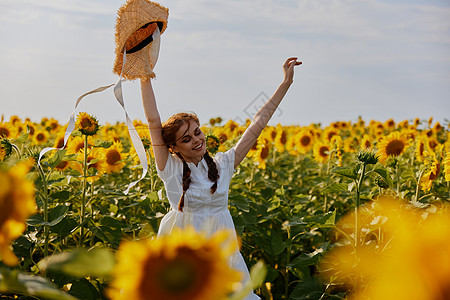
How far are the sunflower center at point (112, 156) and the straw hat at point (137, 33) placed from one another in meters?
1.55

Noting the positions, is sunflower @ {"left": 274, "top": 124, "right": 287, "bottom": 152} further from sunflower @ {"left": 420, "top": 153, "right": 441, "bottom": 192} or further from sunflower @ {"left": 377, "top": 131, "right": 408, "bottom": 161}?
sunflower @ {"left": 420, "top": 153, "right": 441, "bottom": 192}

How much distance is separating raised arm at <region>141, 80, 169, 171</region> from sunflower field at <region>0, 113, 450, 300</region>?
56 centimetres

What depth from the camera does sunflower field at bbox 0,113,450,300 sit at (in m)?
0.45

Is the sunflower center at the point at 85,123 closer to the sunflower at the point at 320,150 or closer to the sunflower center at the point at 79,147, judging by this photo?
the sunflower center at the point at 79,147

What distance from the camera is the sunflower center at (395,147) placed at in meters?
3.97

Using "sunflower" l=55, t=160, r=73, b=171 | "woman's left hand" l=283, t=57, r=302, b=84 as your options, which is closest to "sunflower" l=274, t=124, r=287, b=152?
"sunflower" l=55, t=160, r=73, b=171

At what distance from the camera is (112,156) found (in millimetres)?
3742

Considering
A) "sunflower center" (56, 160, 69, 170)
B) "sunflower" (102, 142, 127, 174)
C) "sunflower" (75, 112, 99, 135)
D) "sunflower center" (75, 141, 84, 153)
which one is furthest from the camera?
"sunflower" (102, 142, 127, 174)

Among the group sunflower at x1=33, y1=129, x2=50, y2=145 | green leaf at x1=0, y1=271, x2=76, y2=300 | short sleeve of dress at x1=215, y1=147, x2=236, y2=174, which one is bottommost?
sunflower at x1=33, y1=129, x2=50, y2=145

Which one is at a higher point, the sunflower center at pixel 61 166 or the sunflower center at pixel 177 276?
the sunflower center at pixel 177 276

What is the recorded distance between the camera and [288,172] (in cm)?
536

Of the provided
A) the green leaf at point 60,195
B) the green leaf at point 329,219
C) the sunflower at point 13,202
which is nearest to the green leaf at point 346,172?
the green leaf at point 329,219

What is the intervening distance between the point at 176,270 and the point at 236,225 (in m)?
2.57

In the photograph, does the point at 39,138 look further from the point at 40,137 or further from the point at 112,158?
the point at 112,158
